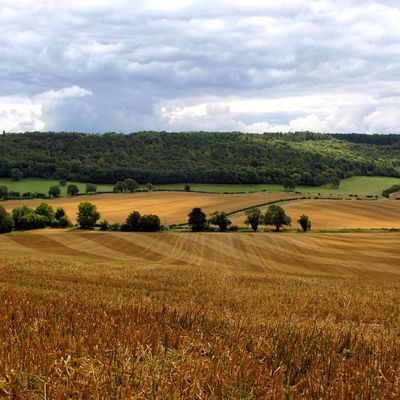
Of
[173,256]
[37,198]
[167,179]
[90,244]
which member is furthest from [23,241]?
[167,179]

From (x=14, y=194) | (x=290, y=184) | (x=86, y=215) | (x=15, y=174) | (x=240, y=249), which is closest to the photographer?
(x=240, y=249)

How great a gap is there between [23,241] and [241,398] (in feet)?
254

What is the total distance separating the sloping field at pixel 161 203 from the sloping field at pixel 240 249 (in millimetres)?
26194

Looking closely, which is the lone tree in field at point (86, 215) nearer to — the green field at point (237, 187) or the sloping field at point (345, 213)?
the sloping field at point (345, 213)

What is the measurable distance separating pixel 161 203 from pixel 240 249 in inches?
2318

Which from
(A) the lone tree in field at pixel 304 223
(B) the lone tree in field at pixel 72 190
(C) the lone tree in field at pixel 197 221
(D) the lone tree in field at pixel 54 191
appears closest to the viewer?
(C) the lone tree in field at pixel 197 221

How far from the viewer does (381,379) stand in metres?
5.47

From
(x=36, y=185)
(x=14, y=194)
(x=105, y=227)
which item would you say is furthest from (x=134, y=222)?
(x=36, y=185)

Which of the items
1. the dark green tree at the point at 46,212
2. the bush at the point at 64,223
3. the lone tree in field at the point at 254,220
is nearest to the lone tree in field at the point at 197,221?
the lone tree in field at the point at 254,220

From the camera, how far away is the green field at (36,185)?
151500 millimetres

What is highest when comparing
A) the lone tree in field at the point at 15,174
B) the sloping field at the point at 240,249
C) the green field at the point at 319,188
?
the lone tree in field at the point at 15,174

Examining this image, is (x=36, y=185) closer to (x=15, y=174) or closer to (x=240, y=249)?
(x=15, y=174)

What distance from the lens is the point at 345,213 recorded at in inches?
4461

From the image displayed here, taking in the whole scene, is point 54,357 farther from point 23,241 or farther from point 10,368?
point 23,241
